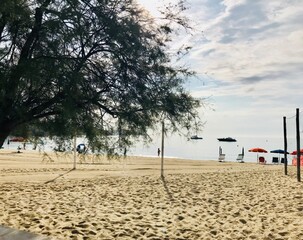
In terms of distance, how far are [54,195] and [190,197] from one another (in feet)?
14.3

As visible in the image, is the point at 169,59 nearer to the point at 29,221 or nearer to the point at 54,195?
the point at 29,221

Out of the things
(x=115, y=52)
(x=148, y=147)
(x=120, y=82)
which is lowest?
(x=148, y=147)

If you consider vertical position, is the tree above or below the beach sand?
above

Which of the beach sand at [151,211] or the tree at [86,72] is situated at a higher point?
the tree at [86,72]

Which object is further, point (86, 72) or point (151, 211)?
point (151, 211)

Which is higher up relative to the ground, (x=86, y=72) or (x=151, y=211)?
(x=86, y=72)

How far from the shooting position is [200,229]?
818cm

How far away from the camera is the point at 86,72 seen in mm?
6016

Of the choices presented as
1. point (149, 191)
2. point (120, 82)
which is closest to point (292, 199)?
point (149, 191)

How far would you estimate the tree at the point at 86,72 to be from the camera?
5.28 metres

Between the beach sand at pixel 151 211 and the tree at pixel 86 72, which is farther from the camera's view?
the beach sand at pixel 151 211

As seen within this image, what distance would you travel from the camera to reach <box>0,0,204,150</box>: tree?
5277mm

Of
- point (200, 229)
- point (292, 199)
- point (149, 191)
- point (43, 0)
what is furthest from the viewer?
point (149, 191)

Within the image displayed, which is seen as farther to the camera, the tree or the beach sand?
the beach sand
